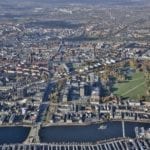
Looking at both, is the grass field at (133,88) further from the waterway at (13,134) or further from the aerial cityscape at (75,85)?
the waterway at (13,134)

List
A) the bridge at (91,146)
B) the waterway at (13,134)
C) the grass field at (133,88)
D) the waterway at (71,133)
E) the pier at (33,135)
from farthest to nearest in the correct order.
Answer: the grass field at (133,88)
the waterway at (71,133)
the waterway at (13,134)
the pier at (33,135)
the bridge at (91,146)

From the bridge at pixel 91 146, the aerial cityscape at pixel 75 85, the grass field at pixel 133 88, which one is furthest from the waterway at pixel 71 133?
the grass field at pixel 133 88

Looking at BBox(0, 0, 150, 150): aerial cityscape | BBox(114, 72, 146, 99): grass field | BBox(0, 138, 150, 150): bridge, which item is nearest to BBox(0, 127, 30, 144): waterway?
BBox(0, 0, 150, 150): aerial cityscape

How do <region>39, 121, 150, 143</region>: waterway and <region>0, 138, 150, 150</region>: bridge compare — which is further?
<region>39, 121, 150, 143</region>: waterway

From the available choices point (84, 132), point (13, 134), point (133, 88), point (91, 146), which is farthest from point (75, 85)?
point (91, 146)

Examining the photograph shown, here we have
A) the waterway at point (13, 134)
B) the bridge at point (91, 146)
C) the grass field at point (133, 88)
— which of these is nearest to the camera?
the bridge at point (91, 146)

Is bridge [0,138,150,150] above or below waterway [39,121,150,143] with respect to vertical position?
above

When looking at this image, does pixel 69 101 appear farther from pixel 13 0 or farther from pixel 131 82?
pixel 13 0

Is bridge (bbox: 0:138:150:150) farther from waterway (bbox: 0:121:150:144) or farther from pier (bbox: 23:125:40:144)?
waterway (bbox: 0:121:150:144)

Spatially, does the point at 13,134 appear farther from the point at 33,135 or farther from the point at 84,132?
the point at 84,132
